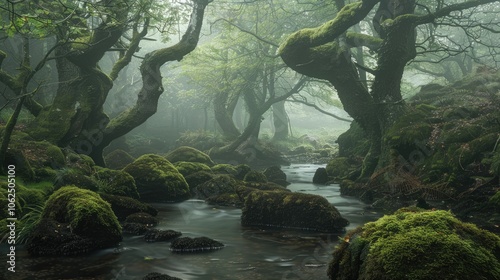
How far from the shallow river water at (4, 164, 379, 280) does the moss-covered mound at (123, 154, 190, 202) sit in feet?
13.4

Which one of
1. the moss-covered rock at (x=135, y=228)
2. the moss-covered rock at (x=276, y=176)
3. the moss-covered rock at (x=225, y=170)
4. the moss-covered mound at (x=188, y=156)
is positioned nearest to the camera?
the moss-covered rock at (x=135, y=228)

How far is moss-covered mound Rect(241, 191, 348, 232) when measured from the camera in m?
8.85

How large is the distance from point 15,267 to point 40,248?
2.37 feet

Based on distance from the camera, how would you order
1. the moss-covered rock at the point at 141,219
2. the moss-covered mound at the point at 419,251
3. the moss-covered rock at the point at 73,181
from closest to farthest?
1. the moss-covered mound at the point at 419,251
2. the moss-covered rock at the point at 141,219
3. the moss-covered rock at the point at 73,181

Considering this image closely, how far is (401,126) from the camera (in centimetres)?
1395

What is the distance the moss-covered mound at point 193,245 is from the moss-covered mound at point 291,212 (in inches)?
85.8

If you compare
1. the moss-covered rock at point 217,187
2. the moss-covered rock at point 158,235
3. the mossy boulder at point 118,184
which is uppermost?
the mossy boulder at point 118,184

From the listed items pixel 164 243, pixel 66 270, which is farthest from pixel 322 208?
pixel 66 270

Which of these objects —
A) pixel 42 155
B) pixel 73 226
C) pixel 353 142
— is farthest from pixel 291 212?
pixel 353 142

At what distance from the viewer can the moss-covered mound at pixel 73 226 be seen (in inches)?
262

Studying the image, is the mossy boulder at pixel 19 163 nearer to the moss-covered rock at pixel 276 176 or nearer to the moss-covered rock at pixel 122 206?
the moss-covered rock at pixel 122 206

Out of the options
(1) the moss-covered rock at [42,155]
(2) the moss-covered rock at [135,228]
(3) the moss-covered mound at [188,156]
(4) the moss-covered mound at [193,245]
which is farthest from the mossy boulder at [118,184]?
(3) the moss-covered mound at [188,156]

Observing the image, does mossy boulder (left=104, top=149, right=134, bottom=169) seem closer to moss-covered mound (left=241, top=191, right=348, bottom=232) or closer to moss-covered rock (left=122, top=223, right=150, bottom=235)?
moss-covered rock (left=122, top=223, right=150, bottom=235)

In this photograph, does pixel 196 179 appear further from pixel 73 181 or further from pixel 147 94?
pixel 73 181
